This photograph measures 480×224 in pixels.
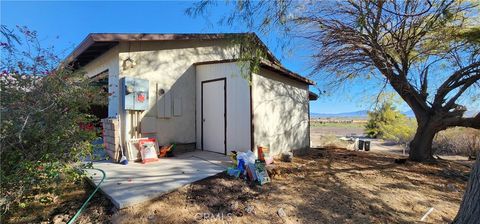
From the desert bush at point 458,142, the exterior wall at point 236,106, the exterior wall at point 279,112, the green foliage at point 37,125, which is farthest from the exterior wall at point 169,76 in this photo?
the desert bush at point 458,142

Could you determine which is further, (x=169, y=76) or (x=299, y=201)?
(x=169, y=76)

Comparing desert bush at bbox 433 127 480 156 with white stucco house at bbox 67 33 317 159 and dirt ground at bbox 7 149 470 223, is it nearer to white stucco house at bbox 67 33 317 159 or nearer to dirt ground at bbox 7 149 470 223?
dirt ground at bbox 7 149 470 223

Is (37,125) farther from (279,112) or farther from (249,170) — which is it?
(279,112)

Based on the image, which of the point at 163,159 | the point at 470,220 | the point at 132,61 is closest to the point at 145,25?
the point at 132,61

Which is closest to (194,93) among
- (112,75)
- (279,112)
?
(112,75)

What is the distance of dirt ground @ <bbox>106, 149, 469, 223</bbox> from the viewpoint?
379cm

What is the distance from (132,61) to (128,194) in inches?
153

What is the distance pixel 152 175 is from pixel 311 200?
3.08 meters

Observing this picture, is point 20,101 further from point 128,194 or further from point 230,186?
point 230,186

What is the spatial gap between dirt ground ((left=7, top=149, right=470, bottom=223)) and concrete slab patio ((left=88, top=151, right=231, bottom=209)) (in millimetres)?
154

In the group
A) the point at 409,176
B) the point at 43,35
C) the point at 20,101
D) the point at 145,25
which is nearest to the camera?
the point at 20,101

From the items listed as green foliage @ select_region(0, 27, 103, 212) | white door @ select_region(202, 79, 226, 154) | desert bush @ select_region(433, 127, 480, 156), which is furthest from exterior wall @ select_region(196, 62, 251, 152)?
desert bush @ select_region(433, 127, 480, 156)

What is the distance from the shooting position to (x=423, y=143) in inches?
338

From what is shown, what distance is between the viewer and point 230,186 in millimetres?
4797
